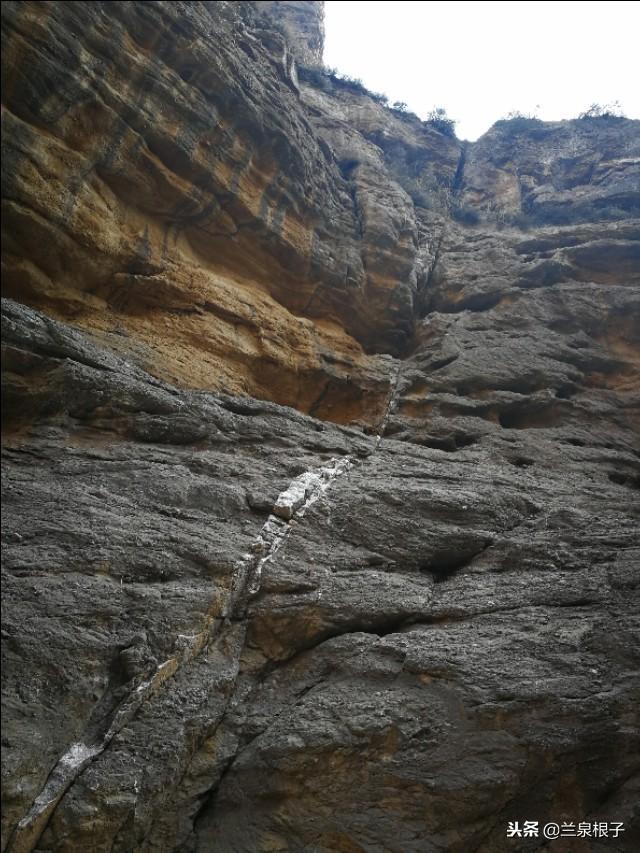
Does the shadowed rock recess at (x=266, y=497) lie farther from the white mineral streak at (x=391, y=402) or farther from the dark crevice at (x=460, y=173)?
the dark crevice at (x=460, y=173)

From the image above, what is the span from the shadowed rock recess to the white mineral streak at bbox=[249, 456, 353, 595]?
0.16 ft

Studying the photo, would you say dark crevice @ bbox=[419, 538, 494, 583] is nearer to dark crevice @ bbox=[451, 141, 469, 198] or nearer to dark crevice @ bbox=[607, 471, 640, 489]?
dark crevice @ bbox=[607, 471, 640, 489]

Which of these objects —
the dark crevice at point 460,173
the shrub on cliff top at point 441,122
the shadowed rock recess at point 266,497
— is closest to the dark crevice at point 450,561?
the shadowed rock recess at point 266,497

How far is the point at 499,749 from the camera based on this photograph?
690 centimetres

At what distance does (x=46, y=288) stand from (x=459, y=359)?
10.1 meters

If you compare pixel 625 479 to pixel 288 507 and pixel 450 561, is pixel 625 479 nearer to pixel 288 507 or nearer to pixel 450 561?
pixel 450 561

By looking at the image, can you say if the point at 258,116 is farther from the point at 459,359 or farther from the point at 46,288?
the point at 459,359

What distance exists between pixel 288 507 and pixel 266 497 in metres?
0.39

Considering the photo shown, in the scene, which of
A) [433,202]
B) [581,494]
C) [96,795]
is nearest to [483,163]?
[433,202]

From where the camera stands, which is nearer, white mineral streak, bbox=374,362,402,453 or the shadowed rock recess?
the shadowed rock recess

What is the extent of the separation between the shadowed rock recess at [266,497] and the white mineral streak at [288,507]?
0.05 m

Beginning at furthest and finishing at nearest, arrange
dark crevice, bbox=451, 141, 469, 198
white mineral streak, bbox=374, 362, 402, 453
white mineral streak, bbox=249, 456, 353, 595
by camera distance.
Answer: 1. dark crevice, bbox=451, 141, 469, 198
2. white mineral streak, bbox=374, 362, 402, 453
3. white mineral streak, bbox=249, 456, 353, 595

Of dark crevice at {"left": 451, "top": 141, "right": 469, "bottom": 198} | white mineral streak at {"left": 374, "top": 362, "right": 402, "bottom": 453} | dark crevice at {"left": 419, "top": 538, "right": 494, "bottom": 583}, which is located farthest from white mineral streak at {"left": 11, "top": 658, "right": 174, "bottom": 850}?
dark crevice at {"left": 451, "top": 141, "right": 469, "bottom": 198}

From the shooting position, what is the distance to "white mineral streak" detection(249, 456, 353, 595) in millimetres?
8281
